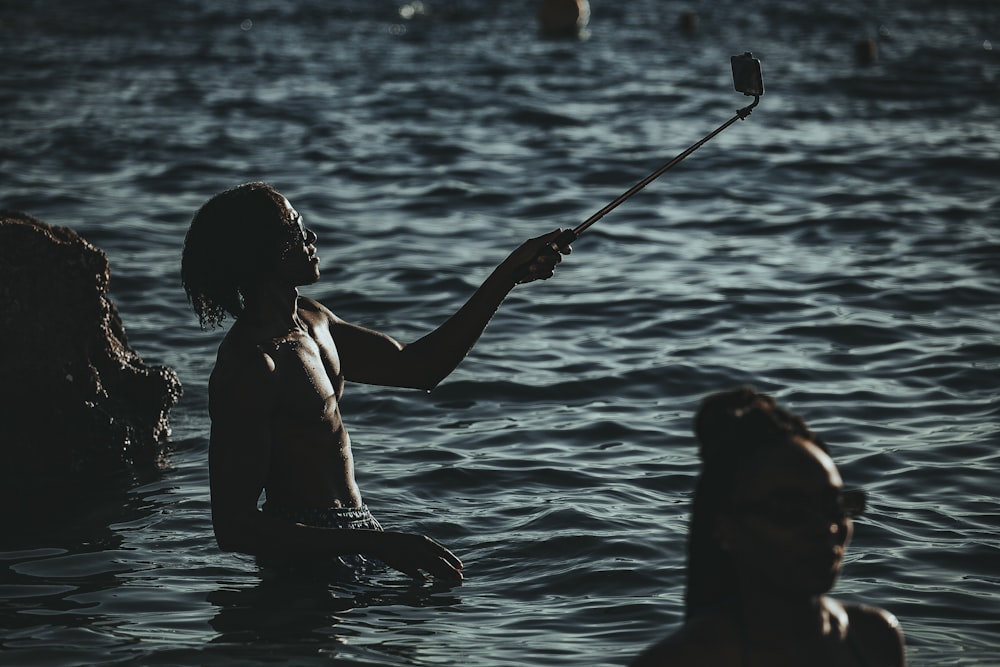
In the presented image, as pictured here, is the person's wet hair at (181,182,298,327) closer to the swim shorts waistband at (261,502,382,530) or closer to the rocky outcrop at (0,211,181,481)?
the swim shorts waistband at (261,502,382,530)

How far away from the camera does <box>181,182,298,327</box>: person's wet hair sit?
5.32 m

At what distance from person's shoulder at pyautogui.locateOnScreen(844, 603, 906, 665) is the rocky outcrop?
16.5ft

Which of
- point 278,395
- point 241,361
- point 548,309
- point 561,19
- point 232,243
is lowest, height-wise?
point 548,309

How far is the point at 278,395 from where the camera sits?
5.32 metres

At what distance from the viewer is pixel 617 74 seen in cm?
2317

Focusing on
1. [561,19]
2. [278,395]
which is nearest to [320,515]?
[278,395]

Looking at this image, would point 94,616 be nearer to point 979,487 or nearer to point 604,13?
point 979,487

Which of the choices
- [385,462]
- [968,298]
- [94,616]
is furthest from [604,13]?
[94,616]

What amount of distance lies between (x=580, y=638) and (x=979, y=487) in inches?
103

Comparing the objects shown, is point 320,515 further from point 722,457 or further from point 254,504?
point 722,457

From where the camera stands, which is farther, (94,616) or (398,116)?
(398,116)

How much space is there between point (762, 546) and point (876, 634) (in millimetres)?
412

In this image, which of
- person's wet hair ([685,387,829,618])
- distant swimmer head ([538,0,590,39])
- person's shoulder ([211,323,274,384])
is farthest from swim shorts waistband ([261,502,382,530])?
distant swimmer head ([538,0,590,39])

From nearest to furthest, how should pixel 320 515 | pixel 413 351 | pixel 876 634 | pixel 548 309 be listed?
pixel 876 634 → pixel 320 515 → pixel 413 351 → pixel 548 309
